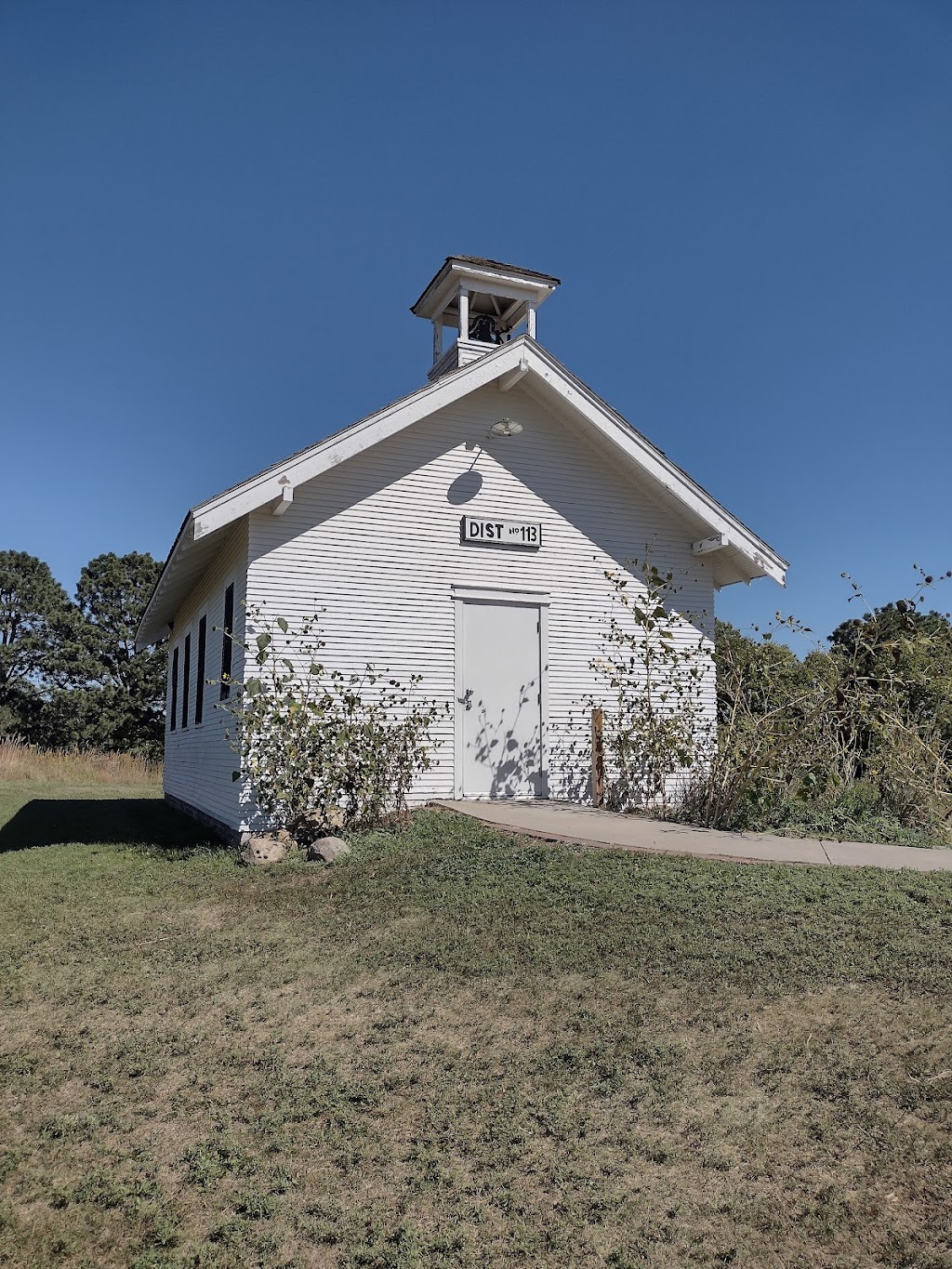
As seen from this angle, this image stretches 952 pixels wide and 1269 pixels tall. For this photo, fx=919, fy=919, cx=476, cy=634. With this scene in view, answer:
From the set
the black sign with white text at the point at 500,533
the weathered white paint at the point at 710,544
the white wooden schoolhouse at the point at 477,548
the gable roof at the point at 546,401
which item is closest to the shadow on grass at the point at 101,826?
the white wooden schoolhouse at the point at 477,548

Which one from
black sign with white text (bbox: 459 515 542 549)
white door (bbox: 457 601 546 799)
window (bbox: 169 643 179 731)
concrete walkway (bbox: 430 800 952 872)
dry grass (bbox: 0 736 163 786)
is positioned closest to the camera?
concrete walkway (bbox: 430 800 952 872)

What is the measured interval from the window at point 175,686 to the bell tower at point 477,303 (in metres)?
8.62

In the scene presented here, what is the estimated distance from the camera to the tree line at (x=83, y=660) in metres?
36.4

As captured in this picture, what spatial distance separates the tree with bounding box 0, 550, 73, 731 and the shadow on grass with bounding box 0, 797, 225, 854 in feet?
66.0

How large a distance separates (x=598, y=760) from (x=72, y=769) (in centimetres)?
2131

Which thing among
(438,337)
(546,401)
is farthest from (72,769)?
(546,401)

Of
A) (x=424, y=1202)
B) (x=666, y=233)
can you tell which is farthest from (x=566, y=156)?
(x=424, y=1202)

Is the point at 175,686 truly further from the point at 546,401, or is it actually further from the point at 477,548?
the point at 546,401

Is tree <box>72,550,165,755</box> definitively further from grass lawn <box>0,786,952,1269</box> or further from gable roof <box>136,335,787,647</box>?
grass lawn <box>0,786,952,1269</box>

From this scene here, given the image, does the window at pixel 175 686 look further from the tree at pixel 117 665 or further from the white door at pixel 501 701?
the tree at pixel 117 665

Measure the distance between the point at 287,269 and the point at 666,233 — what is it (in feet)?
18.4

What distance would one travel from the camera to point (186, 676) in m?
17.2

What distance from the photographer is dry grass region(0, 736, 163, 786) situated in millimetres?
26984

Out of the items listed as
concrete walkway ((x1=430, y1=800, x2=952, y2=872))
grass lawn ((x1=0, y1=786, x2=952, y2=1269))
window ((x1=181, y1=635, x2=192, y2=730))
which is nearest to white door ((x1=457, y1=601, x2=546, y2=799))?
concrete walkway ((x1=430, y1=800, x2=952, y2=872))
